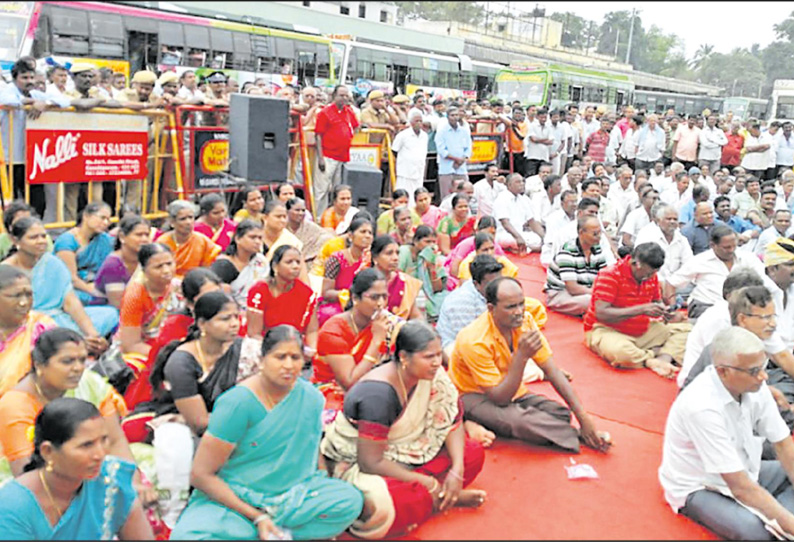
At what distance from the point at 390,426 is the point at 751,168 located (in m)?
11.7

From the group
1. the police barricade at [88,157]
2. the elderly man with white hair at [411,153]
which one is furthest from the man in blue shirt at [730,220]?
the police barricade at [88,157]

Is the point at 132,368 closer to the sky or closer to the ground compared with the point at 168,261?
closer to the ground

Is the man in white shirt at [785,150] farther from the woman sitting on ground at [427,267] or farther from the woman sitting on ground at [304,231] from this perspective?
the woman sitting on ground at [304,231]

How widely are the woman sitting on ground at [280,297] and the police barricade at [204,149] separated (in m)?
3.07

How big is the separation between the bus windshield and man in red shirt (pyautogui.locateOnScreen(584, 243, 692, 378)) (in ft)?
36.2

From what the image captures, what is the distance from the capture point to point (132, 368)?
3.46 metres

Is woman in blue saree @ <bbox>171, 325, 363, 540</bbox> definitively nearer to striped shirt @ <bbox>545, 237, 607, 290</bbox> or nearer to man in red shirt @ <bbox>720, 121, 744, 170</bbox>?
striped shirt @ <bbox>545, 237, 607, 290</bbox>

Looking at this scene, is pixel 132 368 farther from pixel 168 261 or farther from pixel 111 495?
pixel 111 495

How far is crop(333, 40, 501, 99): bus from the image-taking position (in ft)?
61.5

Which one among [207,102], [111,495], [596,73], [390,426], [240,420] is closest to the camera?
[111,495]

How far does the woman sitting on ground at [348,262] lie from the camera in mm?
4734

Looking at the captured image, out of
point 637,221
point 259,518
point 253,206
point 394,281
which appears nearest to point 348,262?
point 394,281

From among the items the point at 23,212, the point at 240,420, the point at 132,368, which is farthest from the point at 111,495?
the point at 23,212

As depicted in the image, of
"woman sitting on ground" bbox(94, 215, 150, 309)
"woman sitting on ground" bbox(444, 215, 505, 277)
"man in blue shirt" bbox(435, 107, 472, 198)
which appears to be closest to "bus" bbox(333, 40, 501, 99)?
"man in blue shirt" bbox(435, 107, 472, 198)
